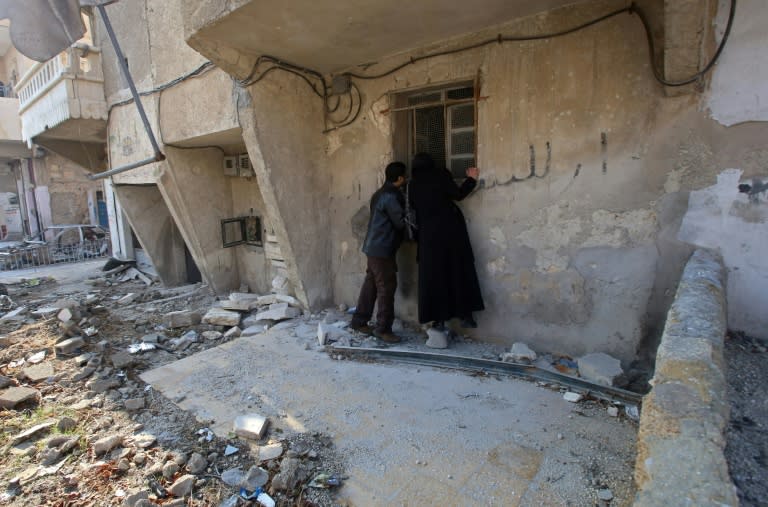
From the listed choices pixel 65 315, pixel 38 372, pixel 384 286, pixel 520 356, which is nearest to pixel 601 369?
pixel 520 356

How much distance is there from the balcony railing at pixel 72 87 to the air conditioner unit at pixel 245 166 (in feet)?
8.63

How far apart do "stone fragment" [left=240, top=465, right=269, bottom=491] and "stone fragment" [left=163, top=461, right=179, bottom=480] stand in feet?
1.57

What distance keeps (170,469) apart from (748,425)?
9.95 feet

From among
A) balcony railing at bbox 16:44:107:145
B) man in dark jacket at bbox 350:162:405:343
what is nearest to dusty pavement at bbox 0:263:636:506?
man in dark jacket at bbox 350:162:405:343

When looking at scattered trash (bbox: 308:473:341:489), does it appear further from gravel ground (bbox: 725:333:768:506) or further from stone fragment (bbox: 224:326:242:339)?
stone fragment (bbox: 224:326:242:339)

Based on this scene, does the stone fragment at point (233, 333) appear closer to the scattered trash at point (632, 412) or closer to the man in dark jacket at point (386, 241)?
the man in dark jacket at point (386, 241)

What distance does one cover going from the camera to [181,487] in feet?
7.98

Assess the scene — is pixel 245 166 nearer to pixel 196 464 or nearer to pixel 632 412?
pixel 196 464

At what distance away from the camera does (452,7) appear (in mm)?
3301

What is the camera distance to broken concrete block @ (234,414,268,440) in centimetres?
284

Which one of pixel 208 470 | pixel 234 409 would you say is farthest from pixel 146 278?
pixel 208 470

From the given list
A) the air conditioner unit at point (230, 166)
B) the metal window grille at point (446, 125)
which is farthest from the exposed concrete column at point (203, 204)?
the metal window grille at point (446, 125)

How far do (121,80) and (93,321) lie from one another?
3805 millimetres

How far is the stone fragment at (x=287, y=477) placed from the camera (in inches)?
93.0
